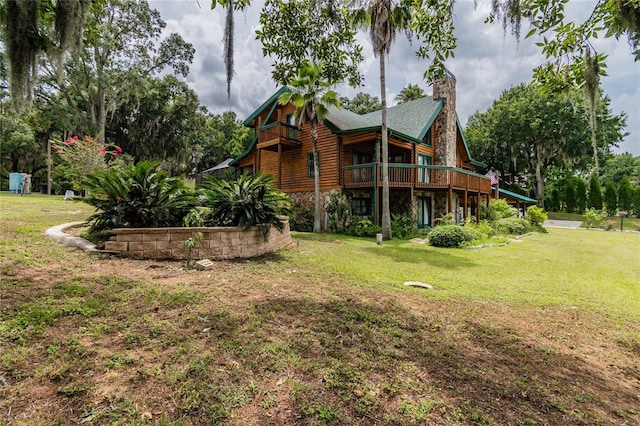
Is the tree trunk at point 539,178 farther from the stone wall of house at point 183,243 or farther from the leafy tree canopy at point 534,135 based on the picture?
the stone wall of house at point 183,243

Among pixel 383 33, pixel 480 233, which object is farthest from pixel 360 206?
pixel 383 33

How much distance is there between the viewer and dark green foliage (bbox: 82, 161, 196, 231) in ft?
18.1

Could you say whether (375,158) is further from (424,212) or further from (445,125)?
(445,125)

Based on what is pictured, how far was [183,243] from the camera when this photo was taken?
5535 millimetres

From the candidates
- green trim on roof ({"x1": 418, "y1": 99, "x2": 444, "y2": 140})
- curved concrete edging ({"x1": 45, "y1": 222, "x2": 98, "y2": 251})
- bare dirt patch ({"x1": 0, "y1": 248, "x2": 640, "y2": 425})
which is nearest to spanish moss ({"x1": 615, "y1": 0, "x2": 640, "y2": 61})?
bare dirt patch ({"x1": 0, "y1": 248, "x2": 640, "y2": 425})

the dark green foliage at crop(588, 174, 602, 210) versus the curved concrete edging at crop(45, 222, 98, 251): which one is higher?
the dark green foliage at crop(588, 174, 602, 210)

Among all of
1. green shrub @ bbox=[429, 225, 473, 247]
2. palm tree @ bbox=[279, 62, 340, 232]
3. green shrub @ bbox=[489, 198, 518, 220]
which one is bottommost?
green shrub @ bbox=[429, 225, 473, 247]

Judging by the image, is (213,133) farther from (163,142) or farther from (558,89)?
(558,89)

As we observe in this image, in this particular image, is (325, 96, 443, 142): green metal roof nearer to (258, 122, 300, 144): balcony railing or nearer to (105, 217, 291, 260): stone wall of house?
(258, 122, 300, 144): balcony railing

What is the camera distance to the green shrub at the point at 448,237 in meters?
11.2

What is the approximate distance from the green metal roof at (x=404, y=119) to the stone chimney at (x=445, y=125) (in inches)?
19.6

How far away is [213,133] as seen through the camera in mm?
36312

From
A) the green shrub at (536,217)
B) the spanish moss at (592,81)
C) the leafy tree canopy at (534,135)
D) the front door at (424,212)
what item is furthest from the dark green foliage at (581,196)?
the spanish moss at (592,81)

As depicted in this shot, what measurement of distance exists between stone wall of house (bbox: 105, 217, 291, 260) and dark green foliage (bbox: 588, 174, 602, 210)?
39.8m
